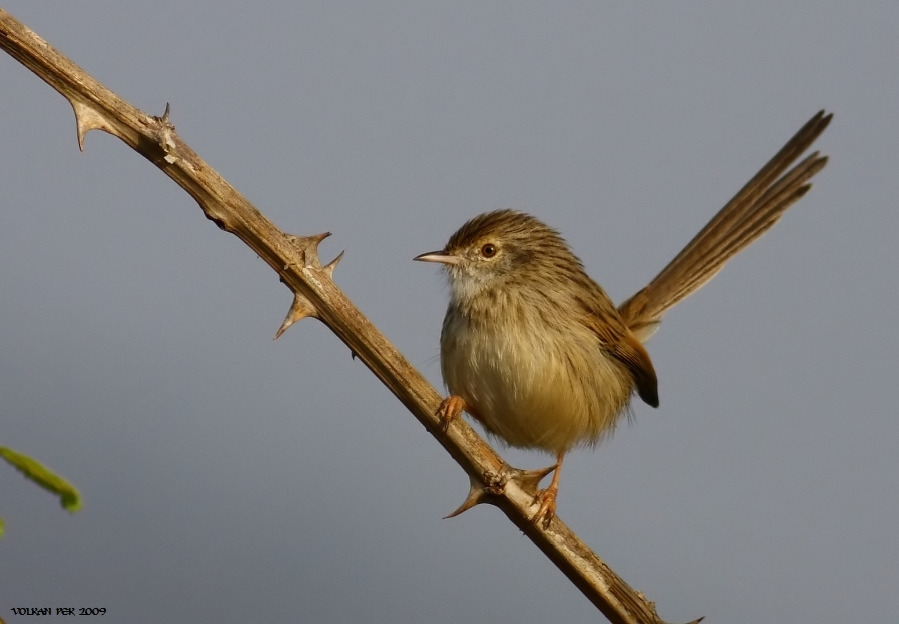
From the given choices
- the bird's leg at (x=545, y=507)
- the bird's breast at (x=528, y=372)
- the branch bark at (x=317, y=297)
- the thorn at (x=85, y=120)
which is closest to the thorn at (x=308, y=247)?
the branch bark at (x=317, y=297)

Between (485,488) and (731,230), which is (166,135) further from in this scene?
(731,230)

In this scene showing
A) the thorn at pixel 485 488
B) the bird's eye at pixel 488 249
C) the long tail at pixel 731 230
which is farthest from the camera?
the long tail at pixel 731 230

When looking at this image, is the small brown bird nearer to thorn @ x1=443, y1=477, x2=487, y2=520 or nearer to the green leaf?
thorn @ x1=443, y1=477, x2=487, y2=520

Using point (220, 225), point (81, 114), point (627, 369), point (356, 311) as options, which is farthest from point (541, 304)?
point (81, 114)

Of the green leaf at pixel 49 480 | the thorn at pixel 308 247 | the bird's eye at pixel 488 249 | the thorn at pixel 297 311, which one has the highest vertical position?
the bird's eye at pixel 488 249

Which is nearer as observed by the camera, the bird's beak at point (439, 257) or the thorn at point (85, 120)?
the thorn at point (85, 120)

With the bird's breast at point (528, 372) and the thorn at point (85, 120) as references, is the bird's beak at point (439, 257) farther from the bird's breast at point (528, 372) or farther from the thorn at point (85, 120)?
the thorn at point (85, 120)

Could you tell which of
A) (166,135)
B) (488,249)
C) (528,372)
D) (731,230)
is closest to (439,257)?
(488,249)
